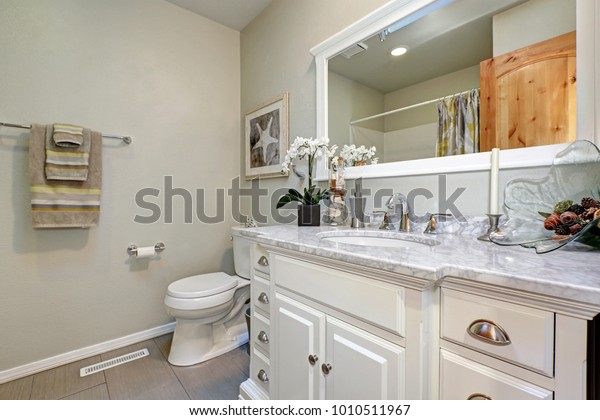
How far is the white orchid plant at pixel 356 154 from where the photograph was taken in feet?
4.47

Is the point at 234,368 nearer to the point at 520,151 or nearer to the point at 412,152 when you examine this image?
the point at 412,152

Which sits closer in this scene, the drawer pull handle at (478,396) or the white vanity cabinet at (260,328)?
the drawer pull handle at (478,396)

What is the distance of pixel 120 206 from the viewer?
1.80m

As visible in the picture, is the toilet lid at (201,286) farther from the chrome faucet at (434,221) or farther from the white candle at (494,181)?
the white candle at (494,181)

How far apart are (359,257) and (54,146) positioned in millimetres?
1847

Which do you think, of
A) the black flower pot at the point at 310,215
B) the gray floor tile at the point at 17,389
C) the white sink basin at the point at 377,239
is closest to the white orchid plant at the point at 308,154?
the black flower pot at the point at 310,215

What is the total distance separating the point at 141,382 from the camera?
4.78ft

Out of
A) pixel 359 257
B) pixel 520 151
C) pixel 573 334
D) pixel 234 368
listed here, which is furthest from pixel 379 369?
pixel 234 368

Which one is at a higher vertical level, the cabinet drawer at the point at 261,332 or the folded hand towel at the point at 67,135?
the folded hand towel at the point at 67,135

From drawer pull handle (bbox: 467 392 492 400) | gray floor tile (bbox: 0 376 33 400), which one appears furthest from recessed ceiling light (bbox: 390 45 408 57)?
gray floor tile (bbox: 0 376 33 400)

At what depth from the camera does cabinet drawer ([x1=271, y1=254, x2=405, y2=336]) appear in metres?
0.64

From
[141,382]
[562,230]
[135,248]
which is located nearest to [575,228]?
[562,230]

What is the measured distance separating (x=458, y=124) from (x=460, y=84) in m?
0.16

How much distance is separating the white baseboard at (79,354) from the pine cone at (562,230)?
2.29 metres
